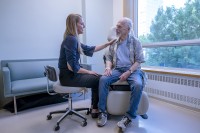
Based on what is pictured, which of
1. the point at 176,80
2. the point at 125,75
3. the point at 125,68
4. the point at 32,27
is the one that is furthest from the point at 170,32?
the point at 32,27

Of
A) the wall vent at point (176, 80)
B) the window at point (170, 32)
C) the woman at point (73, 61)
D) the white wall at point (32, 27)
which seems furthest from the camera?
the white wall at point (32, 27)

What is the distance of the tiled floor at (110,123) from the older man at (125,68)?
127 millimetres

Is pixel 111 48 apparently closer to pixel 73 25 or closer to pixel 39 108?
pixel 73 25

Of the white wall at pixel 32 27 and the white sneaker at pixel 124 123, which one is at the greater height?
the white wall at pixel 32 27

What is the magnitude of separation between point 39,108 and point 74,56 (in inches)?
46.4

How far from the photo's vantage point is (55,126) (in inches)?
74.8

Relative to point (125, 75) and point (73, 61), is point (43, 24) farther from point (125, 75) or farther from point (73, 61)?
point (125, 75)

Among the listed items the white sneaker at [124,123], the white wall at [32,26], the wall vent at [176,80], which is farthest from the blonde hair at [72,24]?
the wall vent at [176,80]

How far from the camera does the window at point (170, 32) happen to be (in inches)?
98.0

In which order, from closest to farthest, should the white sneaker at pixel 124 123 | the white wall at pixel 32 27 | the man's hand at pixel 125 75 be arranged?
1. the white sneaker at pixel 124 123
2. the man's hand at pixel 125 75
3. the white wall at pixel 32 27

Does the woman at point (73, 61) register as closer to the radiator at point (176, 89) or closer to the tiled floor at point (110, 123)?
the tiled floor at point (110, 123)

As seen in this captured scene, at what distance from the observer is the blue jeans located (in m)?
1.87

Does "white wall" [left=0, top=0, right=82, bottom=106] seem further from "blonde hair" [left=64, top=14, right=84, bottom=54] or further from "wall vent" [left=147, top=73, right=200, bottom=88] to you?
"wall vent" [left=147, top=73, right=200, bottom=88]

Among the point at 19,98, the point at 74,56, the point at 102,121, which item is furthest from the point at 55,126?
the point at 19,98
